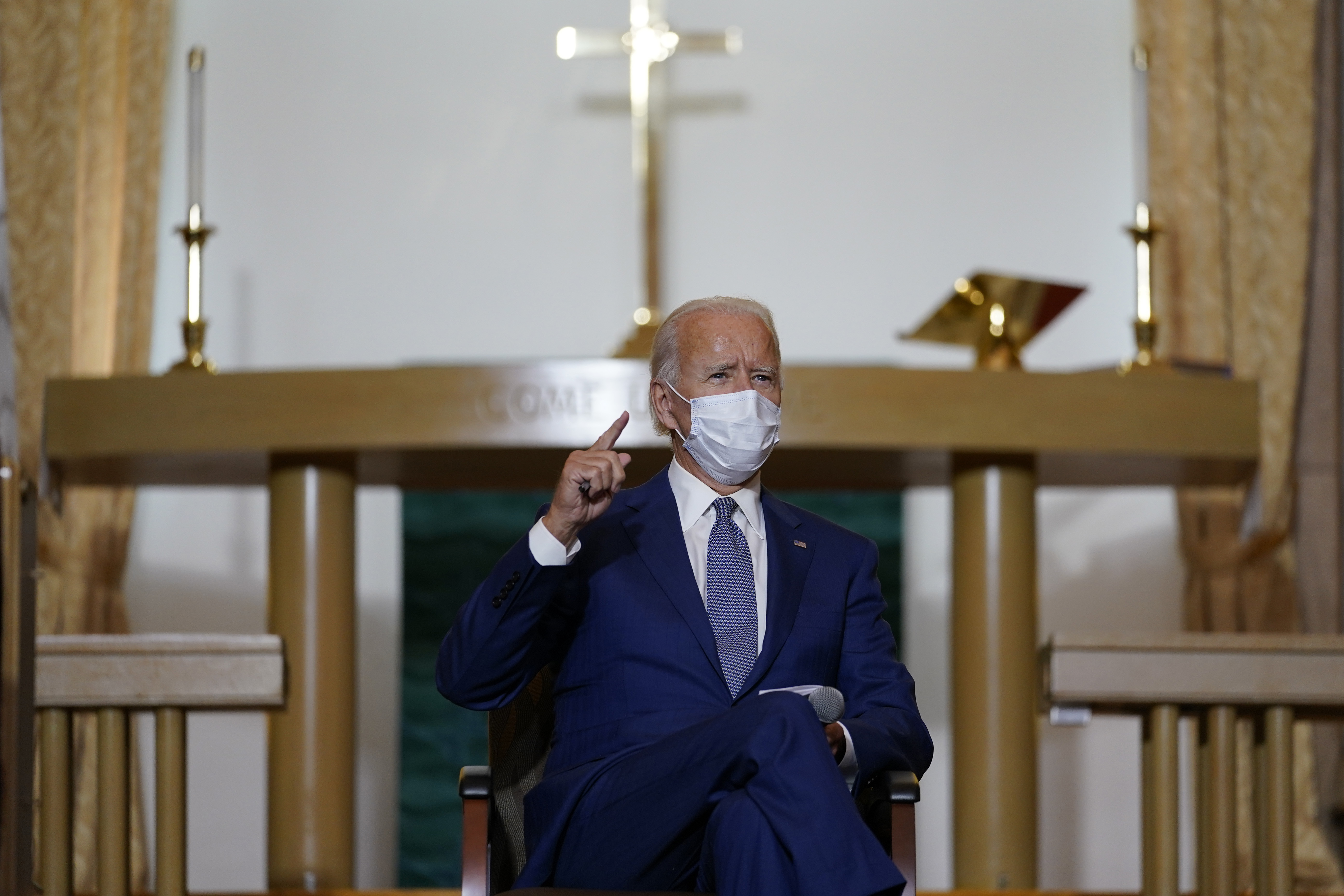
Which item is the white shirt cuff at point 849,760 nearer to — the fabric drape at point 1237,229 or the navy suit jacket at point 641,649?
the navy suit jacket at point 641,649

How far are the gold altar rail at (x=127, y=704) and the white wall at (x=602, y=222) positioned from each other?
5.97 feet

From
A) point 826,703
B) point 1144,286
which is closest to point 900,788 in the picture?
point 826,703

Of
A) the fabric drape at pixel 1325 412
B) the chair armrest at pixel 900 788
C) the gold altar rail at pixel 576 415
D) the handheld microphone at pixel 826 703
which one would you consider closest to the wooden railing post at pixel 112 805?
the gold altar rail at pixel 576 415

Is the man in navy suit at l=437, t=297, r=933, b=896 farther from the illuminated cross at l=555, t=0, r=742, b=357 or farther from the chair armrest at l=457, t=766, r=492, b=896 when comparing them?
the illuminated cross at l=555, t=0, r=742, b=357

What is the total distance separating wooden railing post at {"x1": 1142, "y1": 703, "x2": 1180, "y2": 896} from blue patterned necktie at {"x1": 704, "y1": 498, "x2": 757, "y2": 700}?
101 centimetres

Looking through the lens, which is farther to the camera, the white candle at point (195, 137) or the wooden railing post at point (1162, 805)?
the white candle at point (195, 137)

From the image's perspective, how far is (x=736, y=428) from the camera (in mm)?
2461

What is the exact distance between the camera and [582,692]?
8.03ft

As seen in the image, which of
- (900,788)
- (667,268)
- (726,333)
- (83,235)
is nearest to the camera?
(900,788)

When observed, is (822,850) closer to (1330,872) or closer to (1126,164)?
(1330,872)

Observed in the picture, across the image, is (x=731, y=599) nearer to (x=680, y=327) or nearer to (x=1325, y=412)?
(x=680, y=327)

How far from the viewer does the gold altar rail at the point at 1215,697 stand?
9.79ft

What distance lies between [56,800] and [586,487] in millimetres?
1451

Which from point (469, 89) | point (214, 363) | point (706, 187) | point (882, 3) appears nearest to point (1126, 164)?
point (882, 3)
